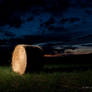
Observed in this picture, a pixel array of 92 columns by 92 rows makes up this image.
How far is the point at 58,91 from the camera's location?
6340 mm

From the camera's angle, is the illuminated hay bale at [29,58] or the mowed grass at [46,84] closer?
the mowed grass at [46,84]

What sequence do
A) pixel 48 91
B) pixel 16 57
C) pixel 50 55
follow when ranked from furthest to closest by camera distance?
1. pixel 50 55
2. pixel 16 57
3. pixel 48 91

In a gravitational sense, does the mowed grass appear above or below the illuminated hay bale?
below

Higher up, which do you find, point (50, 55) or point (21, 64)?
point (21, 64)

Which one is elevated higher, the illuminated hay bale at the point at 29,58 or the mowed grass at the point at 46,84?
the illuminated hay bale at the point at 29,58

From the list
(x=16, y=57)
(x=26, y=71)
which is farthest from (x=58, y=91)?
(x=16, y=57)

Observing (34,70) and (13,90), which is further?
(34,70)

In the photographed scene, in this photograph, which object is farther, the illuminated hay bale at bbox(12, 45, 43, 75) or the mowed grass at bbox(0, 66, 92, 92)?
the illuminated hay bale at bbox(12, 45, 43, 75)

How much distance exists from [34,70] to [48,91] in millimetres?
5059

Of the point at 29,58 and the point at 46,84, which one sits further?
the point at 29,58

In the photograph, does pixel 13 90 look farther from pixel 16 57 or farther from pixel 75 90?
pixel 16 57

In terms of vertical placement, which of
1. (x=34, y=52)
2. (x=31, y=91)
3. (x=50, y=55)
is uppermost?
(x=34, y=52)

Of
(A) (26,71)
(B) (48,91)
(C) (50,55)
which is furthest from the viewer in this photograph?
(C) (50,55)

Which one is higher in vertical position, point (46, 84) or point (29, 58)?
point (29, 58)
